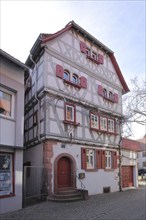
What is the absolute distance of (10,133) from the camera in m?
12.3

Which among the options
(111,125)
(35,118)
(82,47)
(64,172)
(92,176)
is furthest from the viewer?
(111,125)

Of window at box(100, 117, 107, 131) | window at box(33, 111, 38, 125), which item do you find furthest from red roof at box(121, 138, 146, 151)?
window at box(33, 111, 38, 125)

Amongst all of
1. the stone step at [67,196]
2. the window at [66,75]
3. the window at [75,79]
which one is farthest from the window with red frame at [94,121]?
the stone step at [67,196]

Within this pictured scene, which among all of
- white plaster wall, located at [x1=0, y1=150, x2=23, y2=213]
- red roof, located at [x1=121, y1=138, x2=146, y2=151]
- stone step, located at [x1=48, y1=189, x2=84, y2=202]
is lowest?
stone step, located at [x1=48, y1=189, x2=84, y2=202]

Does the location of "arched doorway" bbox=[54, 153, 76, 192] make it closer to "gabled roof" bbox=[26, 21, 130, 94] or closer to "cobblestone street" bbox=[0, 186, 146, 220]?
"cobblestone street" bbox=[0, 186, 146, 220]

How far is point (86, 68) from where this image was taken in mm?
19969

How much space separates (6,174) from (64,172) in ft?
17.9

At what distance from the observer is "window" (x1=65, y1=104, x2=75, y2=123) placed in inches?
687

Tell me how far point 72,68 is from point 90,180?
7.31 meters

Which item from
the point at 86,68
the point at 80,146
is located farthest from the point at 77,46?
the point at 80,146

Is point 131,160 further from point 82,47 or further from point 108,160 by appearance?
point 82,47

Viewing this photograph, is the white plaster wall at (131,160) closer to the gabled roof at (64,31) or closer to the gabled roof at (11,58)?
the gabled roof at (64,31)

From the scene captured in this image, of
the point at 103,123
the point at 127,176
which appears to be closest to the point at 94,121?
the point at 103,123

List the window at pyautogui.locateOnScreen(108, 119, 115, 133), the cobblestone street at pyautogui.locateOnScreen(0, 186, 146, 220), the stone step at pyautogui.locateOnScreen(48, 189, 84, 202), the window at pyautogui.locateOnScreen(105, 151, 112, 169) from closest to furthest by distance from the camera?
the cobblestone street at pyautogui.locateOnScreen(0, 186, 146, 220) → the stone step at pyautogui.locateOnScreen(48, 189, 84, 202) → the window at pyautogui.locateOnScreen(105, 151, 112, 169) → the window at pyautogui.locateOnScreen(108, 119, 115, 133)
